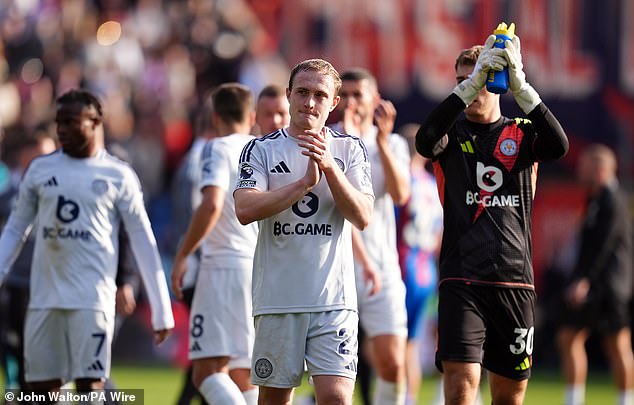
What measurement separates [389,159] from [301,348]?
2.79m

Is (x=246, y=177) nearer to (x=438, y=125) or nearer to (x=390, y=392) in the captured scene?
(x=438, y=125)

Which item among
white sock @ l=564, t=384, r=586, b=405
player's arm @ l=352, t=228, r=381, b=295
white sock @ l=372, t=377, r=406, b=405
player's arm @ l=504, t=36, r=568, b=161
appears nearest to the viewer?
player's arm @ l=504, t=36, r=568, b=161

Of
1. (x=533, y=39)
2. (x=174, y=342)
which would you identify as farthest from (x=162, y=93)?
(x=533, y=39)

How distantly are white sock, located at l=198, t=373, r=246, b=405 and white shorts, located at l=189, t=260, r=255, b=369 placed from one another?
0.23m

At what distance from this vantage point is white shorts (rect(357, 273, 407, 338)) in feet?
31.6

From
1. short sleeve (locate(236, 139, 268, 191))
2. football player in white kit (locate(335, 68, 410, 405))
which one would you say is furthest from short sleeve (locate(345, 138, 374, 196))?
football player in white kit (locate(335, 68, 410, 405))

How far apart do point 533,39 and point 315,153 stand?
12.8m

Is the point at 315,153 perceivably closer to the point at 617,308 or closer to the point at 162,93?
the point at 617,308

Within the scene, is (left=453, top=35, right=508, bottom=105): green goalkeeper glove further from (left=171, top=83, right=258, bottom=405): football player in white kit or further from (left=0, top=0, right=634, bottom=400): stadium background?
(left=0, top=0, right=634, bottom=400): stadium background

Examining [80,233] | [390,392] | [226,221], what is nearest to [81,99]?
[80,233]

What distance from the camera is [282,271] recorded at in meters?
6.72

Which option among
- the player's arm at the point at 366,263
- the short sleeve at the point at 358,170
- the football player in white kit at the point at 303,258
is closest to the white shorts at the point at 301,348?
the football player in white kit at the point at 303,258

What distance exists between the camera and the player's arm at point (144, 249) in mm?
8211

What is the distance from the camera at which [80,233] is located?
8.16 metres
